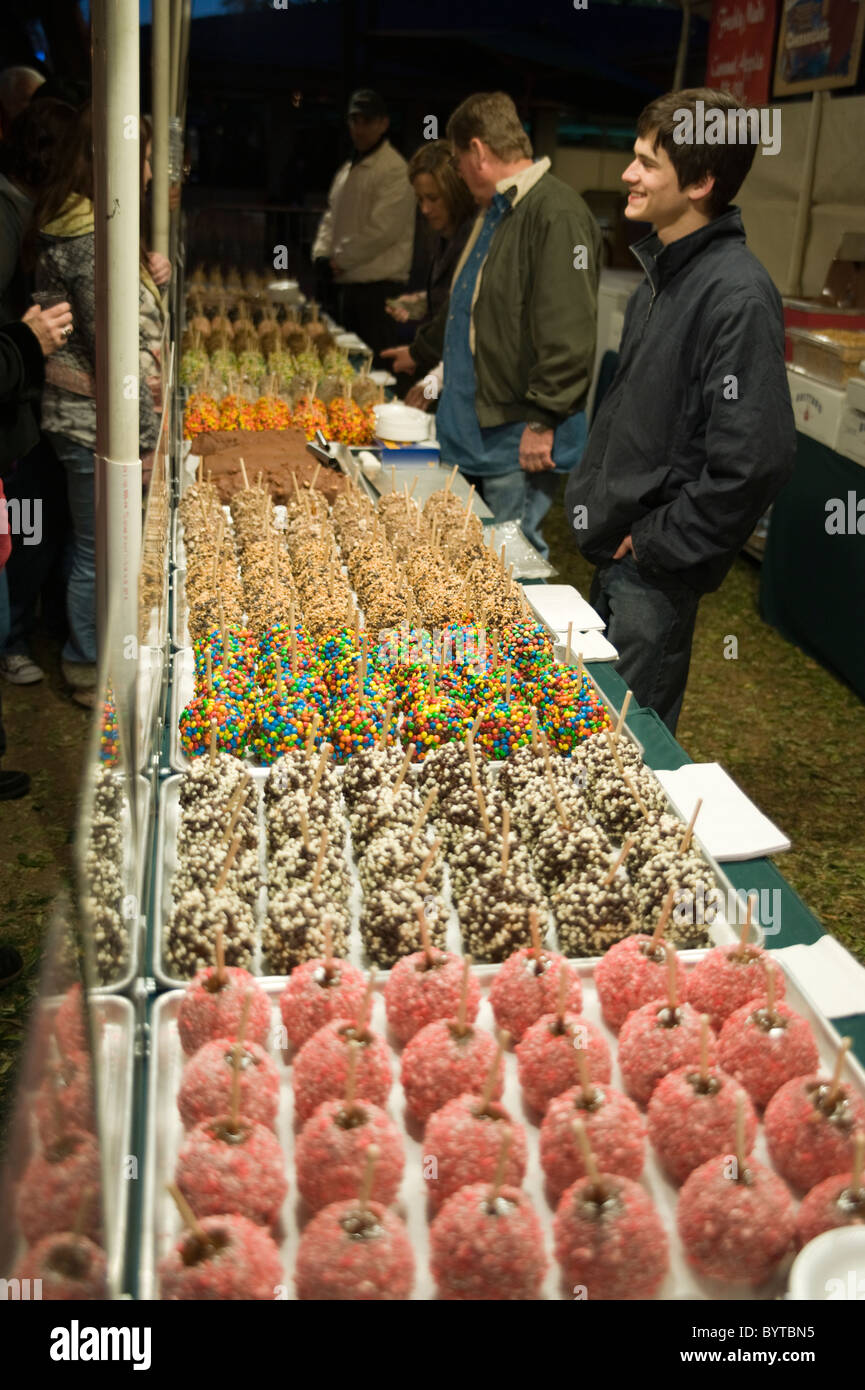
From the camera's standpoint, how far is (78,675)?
15.5 ft

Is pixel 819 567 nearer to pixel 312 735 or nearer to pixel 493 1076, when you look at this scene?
pixel 312 735

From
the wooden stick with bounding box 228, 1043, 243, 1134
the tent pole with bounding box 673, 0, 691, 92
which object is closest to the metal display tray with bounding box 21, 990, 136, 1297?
the wooden stick with bounding box 228, 1043, 243, 1134

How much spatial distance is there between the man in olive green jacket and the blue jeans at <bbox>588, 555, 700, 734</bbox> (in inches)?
52.7

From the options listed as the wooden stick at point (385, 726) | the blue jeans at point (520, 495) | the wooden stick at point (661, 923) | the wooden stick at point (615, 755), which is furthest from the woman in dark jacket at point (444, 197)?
the wooden stick at point (661, 923)

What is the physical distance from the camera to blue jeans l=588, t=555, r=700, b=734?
318 centimetres

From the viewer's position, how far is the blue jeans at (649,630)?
10.4 feet

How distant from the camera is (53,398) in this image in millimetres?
4242

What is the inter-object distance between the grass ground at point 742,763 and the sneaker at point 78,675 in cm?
8

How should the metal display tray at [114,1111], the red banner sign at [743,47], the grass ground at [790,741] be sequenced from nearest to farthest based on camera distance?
the metal display tray at [114,1111] → the grass ground at [790,741] → the red banner sign at [743,47]

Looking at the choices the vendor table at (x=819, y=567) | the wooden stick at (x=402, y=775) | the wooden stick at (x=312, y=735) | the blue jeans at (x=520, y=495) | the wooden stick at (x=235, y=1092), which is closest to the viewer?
the wooden stick at (x=235, y=1092)

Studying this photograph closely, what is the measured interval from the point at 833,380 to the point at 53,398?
3.50 meters

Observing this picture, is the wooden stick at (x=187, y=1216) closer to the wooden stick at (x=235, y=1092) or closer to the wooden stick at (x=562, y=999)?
the wooden stick at (x=235, y=1092)

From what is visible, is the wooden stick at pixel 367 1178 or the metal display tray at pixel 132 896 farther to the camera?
the metal display tray at pixel 132 896

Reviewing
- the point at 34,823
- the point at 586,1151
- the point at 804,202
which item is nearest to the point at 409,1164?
the point at 586,1151
